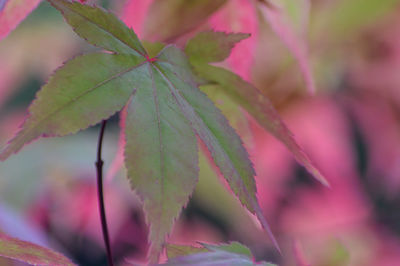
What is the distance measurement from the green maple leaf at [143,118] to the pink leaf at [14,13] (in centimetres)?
8

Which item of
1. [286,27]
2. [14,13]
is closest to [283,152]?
[286,27]

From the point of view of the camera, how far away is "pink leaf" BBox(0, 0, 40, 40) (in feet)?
1.17

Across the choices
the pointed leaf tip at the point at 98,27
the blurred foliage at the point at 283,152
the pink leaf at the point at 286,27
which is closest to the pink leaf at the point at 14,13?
the pointed leaf tip at the point at 98,27

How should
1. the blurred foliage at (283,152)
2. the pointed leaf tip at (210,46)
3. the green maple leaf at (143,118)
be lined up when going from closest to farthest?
the green maple leaf at (143,118)
the pointed leaf tip at (210,46)
the blurred foliage at (283,152)

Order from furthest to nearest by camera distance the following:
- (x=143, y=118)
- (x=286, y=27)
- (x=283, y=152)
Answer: (x=283, y=152) → (x=286, y=27) → (x=143, y=118)

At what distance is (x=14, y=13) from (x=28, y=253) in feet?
0.56

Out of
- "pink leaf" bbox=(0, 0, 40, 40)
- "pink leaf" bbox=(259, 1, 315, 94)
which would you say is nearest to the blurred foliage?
"pink leaf" bbox=(259, 1, 315, 94)

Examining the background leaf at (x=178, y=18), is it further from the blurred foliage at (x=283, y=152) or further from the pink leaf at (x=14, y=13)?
the blurred foliage at (x=283, y=152)

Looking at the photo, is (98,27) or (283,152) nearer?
(98,27)

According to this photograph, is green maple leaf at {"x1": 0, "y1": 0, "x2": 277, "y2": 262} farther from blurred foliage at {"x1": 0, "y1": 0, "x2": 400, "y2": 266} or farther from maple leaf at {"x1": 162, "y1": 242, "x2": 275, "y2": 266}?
blurred foliage at {"x1": 0, "y1": 0, "x2": 400, "y2": 266}

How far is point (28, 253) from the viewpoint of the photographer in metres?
0.30

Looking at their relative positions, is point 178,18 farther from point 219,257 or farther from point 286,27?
point 219,257

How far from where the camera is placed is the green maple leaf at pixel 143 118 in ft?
0.89

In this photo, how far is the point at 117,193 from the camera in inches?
41.6
